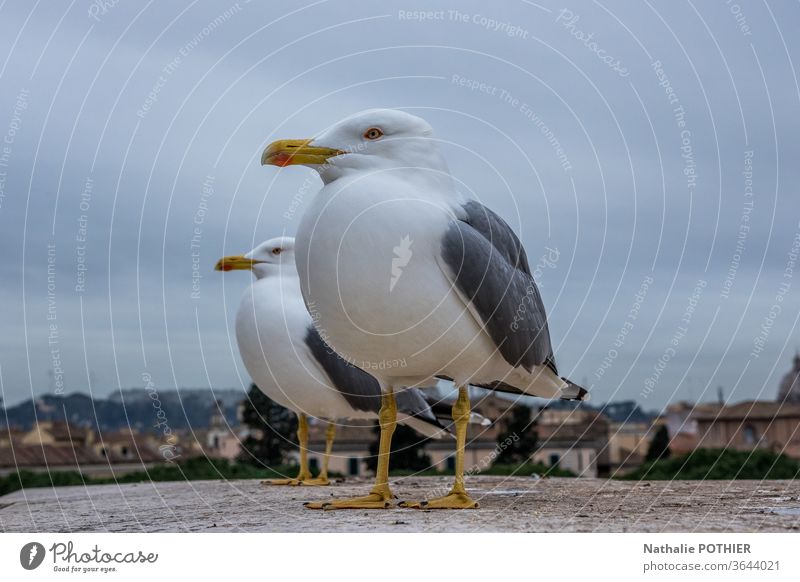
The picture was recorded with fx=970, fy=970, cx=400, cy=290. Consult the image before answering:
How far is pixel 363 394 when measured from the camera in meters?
10.7

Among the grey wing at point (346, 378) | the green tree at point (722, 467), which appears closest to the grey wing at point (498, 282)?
the grey wing at point (346, 378)

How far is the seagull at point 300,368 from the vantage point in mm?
10602

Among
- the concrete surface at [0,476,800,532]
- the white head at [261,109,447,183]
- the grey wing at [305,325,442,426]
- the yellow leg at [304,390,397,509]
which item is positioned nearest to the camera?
the concrete surface at [0,476,800,532]

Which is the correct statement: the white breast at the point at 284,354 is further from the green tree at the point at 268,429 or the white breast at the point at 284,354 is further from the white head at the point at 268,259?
the green tree at the point at 268,429

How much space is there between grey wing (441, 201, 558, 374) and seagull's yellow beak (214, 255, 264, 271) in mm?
4918

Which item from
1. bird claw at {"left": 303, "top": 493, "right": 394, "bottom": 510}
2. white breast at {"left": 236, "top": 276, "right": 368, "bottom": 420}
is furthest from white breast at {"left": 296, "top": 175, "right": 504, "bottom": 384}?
white breast at {"left": 236, "top": 276, "right": 368, "bottom": 420}

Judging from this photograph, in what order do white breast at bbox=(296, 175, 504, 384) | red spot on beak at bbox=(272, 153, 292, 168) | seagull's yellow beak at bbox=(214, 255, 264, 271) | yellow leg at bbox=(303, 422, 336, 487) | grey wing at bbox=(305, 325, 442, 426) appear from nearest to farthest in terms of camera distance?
white breast at bbox=(296, 175, 504, 384), red spot on beak at bbox=(272, 153, 292, 168), grey wing at bbox=(305, 325, 442, 426), yellow leg at bbox=(303, 422, 336, 487), seagull's yellow beak at bbox=(214, 255, 264, 271)

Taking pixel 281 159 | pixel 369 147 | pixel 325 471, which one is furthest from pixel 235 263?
pixel 369 147

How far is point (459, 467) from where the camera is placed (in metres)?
7.08

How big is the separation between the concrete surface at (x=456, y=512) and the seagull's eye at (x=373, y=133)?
8.73 ft

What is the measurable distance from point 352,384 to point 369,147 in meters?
4.28

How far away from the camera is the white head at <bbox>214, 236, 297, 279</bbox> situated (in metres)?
11.5

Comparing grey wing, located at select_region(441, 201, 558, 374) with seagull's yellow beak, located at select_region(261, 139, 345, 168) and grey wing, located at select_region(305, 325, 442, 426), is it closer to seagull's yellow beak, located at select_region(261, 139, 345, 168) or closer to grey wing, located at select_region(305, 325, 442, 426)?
seagull's yellow beak, located at select_region(261, 139, 345, 168)
